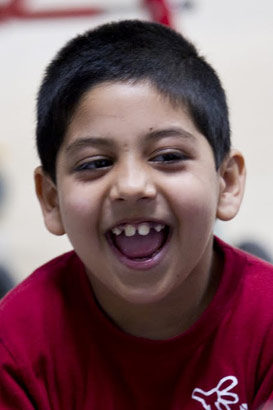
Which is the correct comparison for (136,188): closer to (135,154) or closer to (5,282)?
(135,154)

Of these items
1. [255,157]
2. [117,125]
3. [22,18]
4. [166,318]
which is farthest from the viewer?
[22,18]

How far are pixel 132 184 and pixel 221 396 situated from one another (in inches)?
9.3

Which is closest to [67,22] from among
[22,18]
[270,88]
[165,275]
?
[22,18]

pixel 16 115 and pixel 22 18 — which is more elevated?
pixel 22 18

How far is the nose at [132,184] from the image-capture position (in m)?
0.60

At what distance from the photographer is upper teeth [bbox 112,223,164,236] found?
25.2 inches

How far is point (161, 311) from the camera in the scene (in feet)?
2.41

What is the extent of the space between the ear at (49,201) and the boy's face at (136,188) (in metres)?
0.06

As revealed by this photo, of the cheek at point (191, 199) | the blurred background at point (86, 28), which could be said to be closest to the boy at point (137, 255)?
the cheek at point (191, 199)

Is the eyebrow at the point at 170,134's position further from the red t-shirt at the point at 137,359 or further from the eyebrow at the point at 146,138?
the red t-shirt at the point at 137,359

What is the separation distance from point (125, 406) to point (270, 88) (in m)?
0.79

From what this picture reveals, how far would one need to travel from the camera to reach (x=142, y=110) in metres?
0.63

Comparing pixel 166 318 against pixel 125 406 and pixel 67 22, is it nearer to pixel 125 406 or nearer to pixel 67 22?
pixel 125 406

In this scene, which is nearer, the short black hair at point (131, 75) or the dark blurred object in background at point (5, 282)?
the short black hair at point (131, 75)
